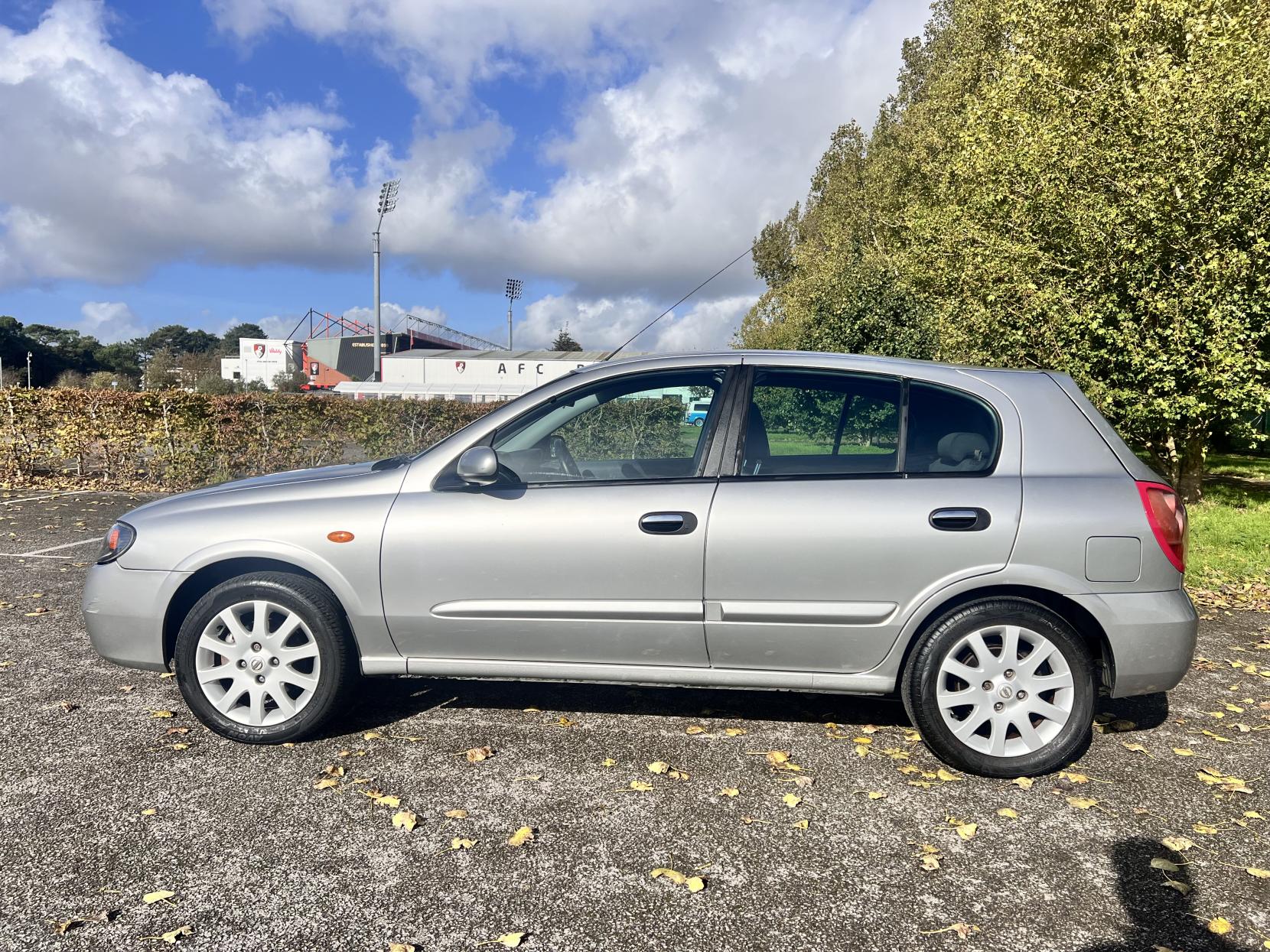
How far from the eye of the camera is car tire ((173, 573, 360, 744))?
12.4 feet

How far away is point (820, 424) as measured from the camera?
3941 mm

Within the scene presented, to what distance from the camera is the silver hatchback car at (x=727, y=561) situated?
352 centimetres

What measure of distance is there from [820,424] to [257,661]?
2.66 meters

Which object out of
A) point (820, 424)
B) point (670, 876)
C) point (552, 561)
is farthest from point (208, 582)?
point (820, 424)

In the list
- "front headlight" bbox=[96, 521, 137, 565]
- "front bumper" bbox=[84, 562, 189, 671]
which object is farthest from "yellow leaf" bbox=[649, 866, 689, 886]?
"front headlight" bbox=[96, 521, 137, 565]

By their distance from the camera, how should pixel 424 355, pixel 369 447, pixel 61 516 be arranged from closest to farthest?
pixel 61 516
pixel 369 447
pixel 424 355

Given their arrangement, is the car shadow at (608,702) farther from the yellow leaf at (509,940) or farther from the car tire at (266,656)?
the yellow leaf at (509,940)

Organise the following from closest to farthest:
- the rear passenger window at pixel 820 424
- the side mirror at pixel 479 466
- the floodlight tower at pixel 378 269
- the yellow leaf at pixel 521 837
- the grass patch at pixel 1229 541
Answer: the yellow leaf at pixel 521 837
the side mirror at pixel 479 466
the rear passenger window at pixel 820 424
the grass patch at pixel 1229 541
the floodlight tower at pixel 378 269

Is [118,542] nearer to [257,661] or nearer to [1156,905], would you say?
[257,661]

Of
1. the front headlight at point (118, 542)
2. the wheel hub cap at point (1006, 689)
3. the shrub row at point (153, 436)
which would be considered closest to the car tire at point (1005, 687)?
the wheel hub cap at point (1006, 689)

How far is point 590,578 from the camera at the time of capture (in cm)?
364

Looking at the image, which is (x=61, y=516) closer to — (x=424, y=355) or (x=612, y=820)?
(x=612, y=820)

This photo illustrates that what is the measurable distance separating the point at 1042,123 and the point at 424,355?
70.6 m

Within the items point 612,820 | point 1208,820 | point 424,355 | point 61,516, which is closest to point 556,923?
point 612,820
